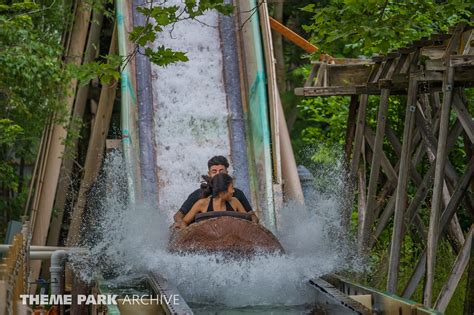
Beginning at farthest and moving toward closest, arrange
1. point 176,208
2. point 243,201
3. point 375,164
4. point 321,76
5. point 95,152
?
point 95,152
point 321,76
point 176,208
point 375,164
point 243,201

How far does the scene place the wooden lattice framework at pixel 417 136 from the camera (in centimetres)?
1130

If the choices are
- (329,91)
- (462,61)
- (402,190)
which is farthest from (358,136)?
(462,61)

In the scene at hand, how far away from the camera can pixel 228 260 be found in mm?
10859

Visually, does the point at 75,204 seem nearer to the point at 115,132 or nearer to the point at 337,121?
the point at 115,132

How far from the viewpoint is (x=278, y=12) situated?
1030 inches

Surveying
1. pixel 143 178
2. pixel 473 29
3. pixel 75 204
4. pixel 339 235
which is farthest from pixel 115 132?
pixel 473 29

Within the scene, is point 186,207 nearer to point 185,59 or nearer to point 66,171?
point 185,59

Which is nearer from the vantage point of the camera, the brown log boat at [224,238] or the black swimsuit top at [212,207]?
the brown log boat at [224,238]

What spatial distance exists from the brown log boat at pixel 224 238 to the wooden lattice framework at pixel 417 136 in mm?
1663

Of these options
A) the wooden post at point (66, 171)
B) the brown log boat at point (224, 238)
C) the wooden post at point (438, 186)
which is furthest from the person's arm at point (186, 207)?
the wooden post at point (66, 171)

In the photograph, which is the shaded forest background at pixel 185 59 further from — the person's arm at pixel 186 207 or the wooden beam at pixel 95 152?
the person's arm at pixel 186 207

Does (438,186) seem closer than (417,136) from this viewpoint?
Yes

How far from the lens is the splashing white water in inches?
419

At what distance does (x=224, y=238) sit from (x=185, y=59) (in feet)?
6.02
